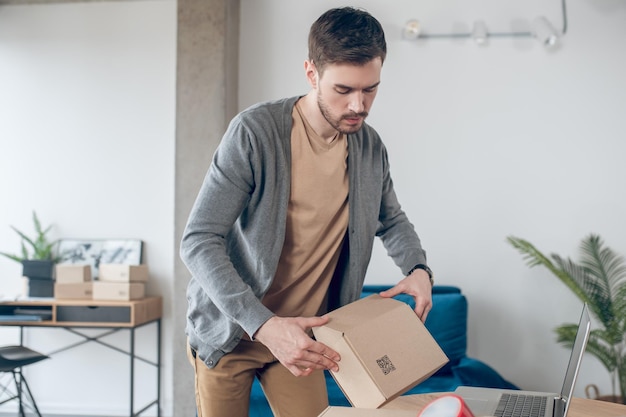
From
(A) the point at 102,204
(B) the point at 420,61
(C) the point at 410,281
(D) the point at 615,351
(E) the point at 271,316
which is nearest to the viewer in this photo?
(E) the point at 271,316

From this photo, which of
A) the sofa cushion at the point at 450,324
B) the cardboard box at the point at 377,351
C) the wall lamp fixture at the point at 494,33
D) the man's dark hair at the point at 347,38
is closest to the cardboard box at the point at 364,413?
the cardboard box at the point at 377,351

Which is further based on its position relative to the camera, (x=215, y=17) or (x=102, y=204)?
(x=102, y=204)

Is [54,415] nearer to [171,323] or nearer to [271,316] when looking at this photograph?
[171,323]

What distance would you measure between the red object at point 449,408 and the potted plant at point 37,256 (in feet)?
11.6

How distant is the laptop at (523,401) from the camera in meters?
1.46

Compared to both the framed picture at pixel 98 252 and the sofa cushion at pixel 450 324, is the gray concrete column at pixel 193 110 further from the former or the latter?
the sofa cushion at pixel 450 324

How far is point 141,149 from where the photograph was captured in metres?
4.48

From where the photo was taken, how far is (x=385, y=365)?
4.28 feet

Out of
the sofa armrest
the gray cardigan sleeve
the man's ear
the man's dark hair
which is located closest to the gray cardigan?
the gray cardigan sleeve

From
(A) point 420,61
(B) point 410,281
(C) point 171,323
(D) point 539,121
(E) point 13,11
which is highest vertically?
(E) point 13,11

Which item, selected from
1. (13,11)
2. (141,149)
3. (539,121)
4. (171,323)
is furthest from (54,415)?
(539,121)

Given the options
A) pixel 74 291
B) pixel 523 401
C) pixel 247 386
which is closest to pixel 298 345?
pixel 247 386

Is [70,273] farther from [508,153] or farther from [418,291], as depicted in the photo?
[418,291]

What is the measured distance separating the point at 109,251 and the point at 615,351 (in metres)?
3.03
